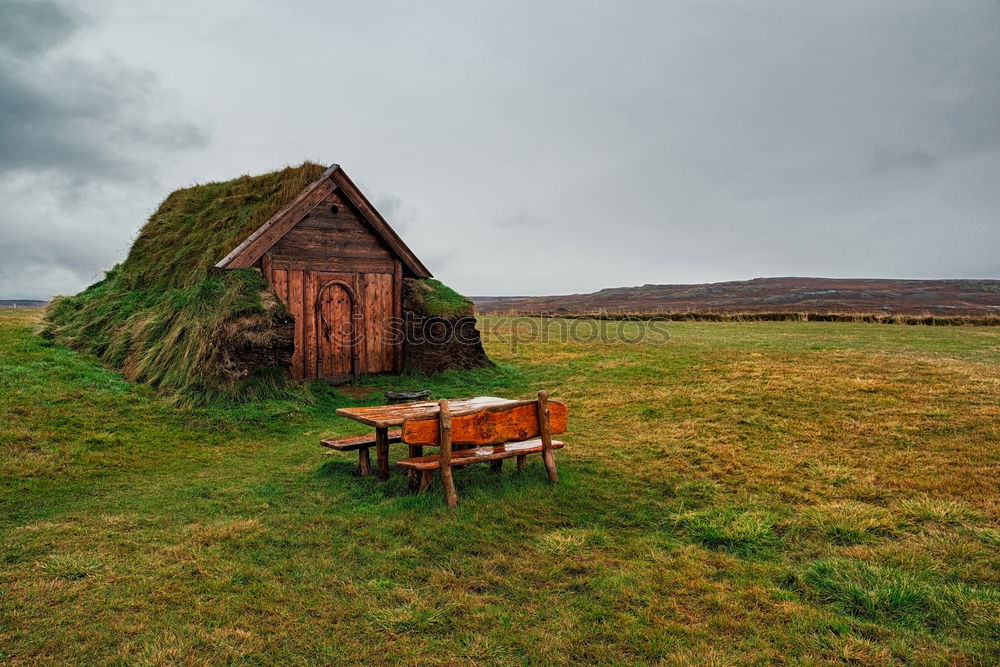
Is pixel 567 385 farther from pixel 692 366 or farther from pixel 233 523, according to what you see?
pixel 233 523

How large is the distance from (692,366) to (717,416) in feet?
17.8

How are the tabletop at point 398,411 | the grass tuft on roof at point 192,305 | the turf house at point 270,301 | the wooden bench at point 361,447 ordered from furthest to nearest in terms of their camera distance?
the turf house at point 270,301 < the grass tuft on roof at point 192,305 < the wooden bench at point 361,447 < the tabletop at point 398,411

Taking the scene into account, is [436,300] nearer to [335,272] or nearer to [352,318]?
[352,318]

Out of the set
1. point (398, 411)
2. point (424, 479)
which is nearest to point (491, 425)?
point (424, 479)

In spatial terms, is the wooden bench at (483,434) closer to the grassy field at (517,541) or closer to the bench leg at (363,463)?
the grassy field at (517,541)

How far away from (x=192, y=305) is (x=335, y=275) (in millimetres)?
3566

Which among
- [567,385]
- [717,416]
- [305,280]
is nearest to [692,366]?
[567,385]

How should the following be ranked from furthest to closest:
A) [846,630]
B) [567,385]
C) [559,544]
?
[567,385], [559,544], [846,630]

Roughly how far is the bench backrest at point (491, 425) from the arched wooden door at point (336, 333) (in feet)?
30.8

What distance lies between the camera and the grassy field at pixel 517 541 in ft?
13.9

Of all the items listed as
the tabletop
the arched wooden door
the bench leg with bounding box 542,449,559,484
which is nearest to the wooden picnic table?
the tabletop

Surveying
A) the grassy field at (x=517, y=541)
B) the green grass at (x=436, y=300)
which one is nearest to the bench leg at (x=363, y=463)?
the grassy field at (x=517, y=541)

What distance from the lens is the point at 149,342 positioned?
15.0 meters

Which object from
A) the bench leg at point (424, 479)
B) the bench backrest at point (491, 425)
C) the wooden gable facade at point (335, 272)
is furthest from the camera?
the wooden gable facade at point (335, 272)
